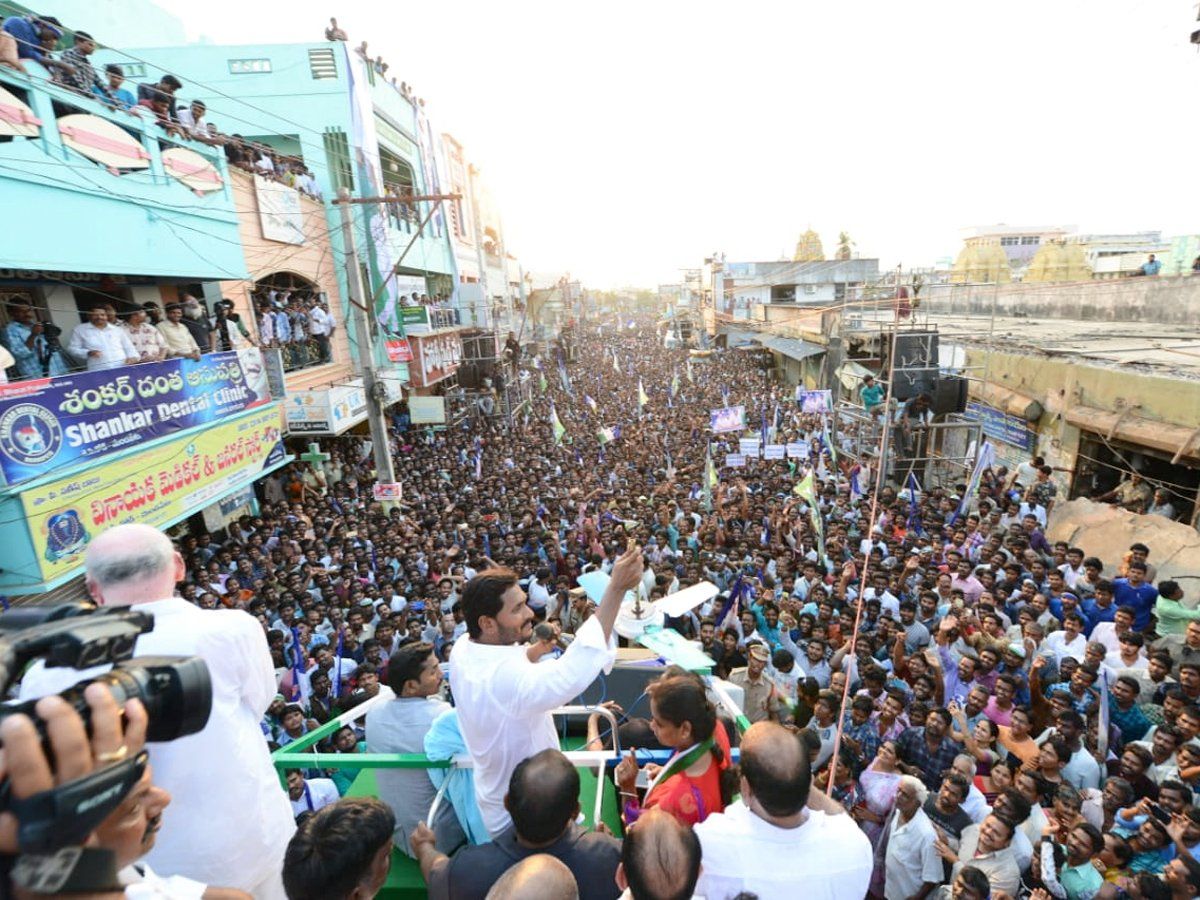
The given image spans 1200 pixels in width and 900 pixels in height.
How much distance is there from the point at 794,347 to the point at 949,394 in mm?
14744

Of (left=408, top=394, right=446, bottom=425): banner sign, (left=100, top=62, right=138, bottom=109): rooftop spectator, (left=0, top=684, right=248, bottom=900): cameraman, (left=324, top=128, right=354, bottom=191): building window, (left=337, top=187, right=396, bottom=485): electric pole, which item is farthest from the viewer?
(left=324, top=128, right=354, bottom=191): building window

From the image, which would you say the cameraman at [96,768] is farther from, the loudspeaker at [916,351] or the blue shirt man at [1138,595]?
the loudspeaker at [916,351]

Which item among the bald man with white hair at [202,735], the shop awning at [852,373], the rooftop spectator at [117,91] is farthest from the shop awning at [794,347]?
the bald man with white hair at [202,735]

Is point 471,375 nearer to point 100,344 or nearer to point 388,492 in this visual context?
point 388,492

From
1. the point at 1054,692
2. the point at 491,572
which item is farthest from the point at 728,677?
the point at 491,572

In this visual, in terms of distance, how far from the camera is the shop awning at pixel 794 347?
24.3 metres

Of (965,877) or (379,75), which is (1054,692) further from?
(379,75)

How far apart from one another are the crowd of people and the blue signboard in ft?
3.67

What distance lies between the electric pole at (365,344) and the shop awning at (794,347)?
16371 mm

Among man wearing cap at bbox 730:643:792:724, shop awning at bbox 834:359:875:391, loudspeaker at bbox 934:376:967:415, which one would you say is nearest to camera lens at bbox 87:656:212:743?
man wearing cap at bbox 730:643:792:724

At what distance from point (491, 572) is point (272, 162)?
16.2 metres

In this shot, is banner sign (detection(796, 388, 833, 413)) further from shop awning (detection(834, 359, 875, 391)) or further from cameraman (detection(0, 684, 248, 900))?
cameraman (detection(0, 684, 248, 900))

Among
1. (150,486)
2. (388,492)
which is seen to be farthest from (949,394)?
(150,486)

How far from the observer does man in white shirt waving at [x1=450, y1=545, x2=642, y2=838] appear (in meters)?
2.10
